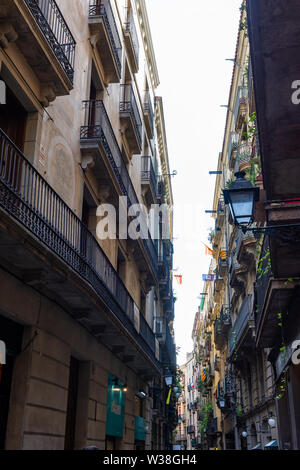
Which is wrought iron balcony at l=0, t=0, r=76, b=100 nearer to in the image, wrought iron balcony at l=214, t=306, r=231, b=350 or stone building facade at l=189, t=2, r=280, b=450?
stone building facade at l=189, t=2, r=280, b=450

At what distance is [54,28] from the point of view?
9969 millimetres

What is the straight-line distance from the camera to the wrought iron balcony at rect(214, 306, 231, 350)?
3241 cm

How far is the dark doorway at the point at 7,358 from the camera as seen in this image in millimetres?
8062

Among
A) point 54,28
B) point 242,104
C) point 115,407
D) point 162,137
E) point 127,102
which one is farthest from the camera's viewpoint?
point 162,137

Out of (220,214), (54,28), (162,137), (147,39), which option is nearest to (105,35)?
(54,28)

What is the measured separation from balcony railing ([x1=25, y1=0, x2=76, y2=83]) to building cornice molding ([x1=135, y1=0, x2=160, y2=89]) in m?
12.9

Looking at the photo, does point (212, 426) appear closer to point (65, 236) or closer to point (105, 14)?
point (105, 14)

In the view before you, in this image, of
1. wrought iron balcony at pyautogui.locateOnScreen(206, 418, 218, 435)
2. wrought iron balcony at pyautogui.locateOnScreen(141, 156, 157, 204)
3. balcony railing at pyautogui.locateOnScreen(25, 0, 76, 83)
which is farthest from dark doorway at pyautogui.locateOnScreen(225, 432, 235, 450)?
balcony railing at pyautogui.locateOnScreen(25, 0, 76, 83)

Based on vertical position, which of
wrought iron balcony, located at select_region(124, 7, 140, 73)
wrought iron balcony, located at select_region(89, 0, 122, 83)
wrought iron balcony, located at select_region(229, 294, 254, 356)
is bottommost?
wrought iron balcony, located at select_region(229, 294, 254, 356)

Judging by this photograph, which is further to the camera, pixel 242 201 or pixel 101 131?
pixel 101 131

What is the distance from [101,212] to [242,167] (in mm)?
9371

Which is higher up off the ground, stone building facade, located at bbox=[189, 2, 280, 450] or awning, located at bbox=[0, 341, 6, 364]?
stone building facade, located at bbox=[189, 2, 280, 450]

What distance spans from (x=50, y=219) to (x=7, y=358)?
95.8 inches

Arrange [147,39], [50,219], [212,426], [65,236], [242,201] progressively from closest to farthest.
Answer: [242,201], [50,219], [65,236], [147,39], [212,426]
